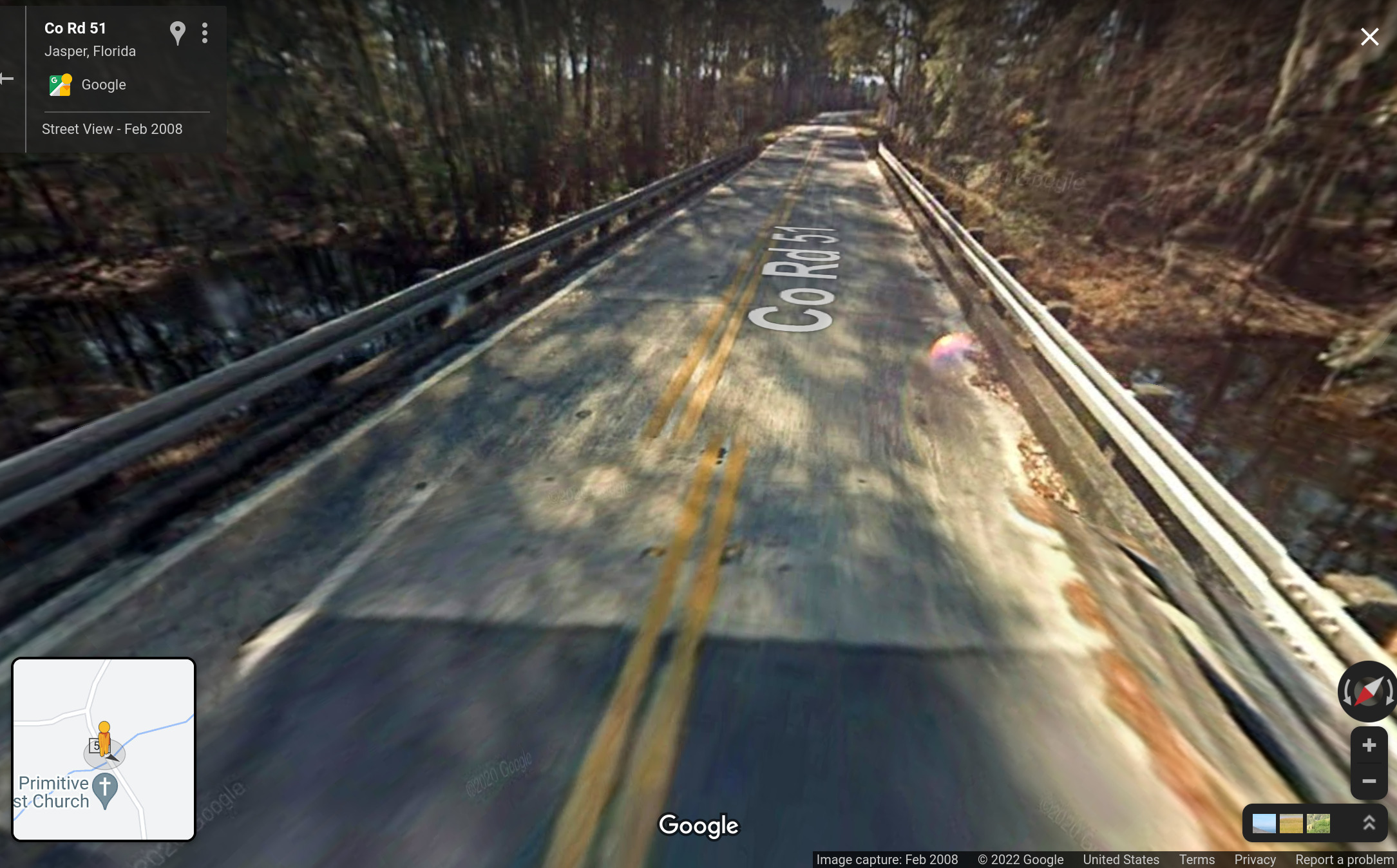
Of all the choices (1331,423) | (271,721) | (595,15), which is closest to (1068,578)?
(271,721)

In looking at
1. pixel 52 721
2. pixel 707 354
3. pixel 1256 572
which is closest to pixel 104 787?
pixel 52 721

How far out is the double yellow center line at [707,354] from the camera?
510 cm

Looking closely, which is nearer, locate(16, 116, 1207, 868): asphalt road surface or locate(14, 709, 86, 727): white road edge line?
locate(16, 116, 1207, 868): asphalt road surface

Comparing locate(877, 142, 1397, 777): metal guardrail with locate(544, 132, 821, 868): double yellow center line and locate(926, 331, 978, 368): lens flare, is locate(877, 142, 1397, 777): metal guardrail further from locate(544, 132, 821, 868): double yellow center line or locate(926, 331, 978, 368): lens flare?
locate(544, 132, 821, 868): double yellow center line

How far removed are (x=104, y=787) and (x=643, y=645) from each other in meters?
2.03

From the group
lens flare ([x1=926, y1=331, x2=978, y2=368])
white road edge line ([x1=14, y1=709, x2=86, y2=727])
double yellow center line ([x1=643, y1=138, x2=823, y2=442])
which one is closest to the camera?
white road edge line ([x1=14, y1=709, x2=86, y2=727])

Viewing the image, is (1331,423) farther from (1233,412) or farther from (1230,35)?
(1230,35)

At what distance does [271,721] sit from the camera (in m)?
2.46

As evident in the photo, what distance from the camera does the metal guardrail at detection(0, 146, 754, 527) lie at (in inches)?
122

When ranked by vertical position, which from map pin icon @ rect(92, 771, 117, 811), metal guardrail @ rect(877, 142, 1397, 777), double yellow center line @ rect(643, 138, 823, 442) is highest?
double yellow center line @ rect(643, 138, 823, 442)

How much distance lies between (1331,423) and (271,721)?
29.1 ft

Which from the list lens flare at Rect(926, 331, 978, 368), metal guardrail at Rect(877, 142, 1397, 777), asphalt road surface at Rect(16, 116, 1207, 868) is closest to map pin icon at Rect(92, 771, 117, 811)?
asphalt road surface at Rect(16, 116, 1207, 868)

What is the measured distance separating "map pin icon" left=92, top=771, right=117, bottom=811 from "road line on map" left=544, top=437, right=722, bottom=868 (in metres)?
1.60

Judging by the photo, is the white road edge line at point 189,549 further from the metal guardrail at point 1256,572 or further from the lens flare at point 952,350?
the lens flare at point 952,350
